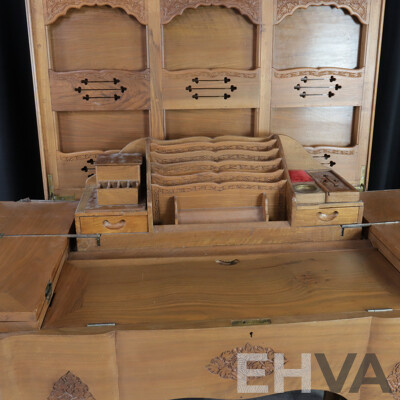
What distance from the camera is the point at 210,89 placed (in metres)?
2.19

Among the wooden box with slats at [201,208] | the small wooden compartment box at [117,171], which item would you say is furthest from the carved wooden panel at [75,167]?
the small wooden compartment box at [117,171]

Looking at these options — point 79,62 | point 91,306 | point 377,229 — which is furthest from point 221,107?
point 91,306

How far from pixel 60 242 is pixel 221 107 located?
101cm

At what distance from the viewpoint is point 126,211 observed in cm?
166

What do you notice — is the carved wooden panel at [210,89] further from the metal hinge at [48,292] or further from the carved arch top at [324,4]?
the metal hinge at [48,292]

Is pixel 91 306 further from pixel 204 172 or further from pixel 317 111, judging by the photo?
pixel 317 111

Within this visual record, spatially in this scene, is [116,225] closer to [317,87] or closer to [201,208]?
[201,208]

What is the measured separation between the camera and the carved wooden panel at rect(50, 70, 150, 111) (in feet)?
7.02

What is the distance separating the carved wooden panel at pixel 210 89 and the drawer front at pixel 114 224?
72 cm

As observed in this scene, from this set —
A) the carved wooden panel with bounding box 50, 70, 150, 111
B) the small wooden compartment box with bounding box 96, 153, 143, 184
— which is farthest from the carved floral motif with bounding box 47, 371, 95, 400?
the carved wooden panel with bounding box 50, 70, 150, 111

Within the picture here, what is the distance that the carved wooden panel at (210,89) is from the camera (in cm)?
216

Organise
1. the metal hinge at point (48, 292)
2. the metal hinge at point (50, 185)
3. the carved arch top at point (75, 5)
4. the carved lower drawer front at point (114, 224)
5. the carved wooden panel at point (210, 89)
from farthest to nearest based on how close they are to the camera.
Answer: the metal hinge at point (50, 185) → the carved wooden panel at point (210, 89) → the carved arch top at point (75, 5) → the carved lower drawer front at point (114, 224) → the metal hinge at point (48, 292)

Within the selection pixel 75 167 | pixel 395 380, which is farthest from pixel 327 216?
pixel 75 167

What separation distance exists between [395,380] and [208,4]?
5.42 ft
